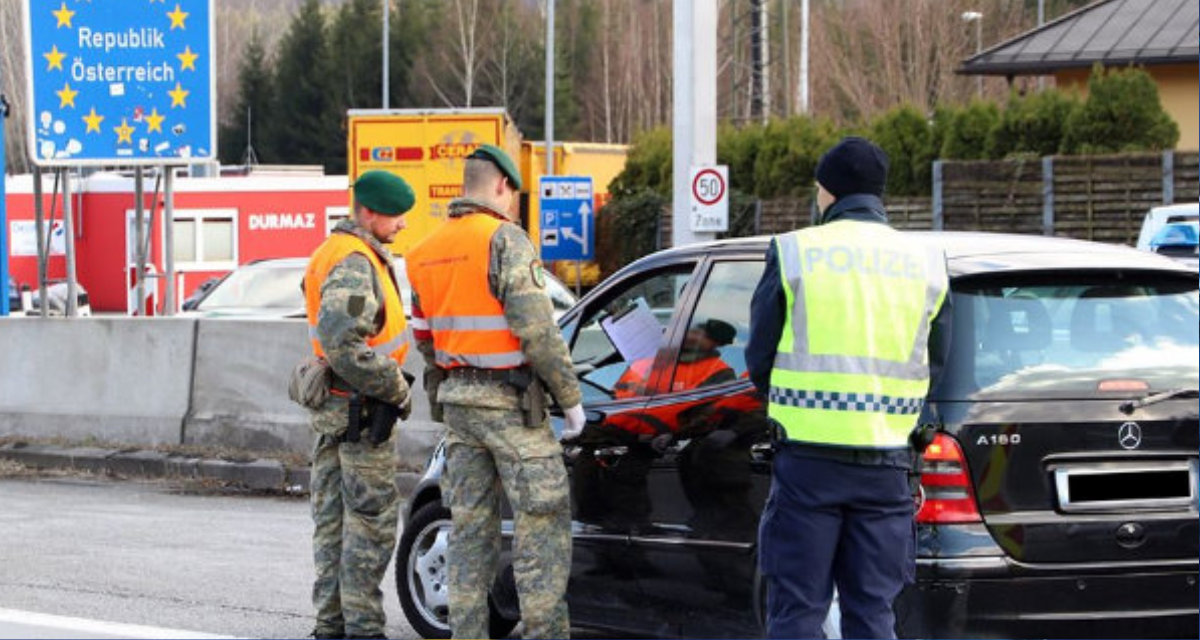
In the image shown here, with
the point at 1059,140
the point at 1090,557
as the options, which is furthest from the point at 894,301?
the point at 1059,140

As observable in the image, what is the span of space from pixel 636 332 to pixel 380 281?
0.98m

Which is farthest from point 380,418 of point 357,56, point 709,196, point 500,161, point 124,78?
point 357,56

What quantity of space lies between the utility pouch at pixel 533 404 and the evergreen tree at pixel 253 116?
253 ft

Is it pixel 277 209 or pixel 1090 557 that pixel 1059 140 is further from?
pixel 1090 557

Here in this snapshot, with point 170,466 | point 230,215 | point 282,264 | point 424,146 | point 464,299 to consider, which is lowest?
point 170,466

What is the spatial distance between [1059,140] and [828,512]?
1126 inches

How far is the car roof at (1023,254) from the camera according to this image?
618 centimetres

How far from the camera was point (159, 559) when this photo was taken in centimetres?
1010

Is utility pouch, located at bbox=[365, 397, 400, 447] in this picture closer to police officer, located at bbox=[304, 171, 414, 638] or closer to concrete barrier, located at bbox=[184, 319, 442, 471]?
police officer, located at bbox=[304, 171, 414, 638]

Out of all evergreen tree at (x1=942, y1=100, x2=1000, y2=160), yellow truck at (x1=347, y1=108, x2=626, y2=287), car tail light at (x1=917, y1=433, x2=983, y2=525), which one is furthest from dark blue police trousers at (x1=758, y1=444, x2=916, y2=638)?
evergreen tree at (x1=942, y1=100, x2=1000, y2=160)

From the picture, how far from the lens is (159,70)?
16.9 meters

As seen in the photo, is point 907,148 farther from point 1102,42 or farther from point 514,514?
point 514,514

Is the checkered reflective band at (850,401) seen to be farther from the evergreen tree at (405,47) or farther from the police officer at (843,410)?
the evergreen tree at (405,47)

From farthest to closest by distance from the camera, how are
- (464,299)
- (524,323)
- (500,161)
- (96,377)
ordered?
1. (96,377)
2. (500,161)
3. (464,299)
4. (524,323)
